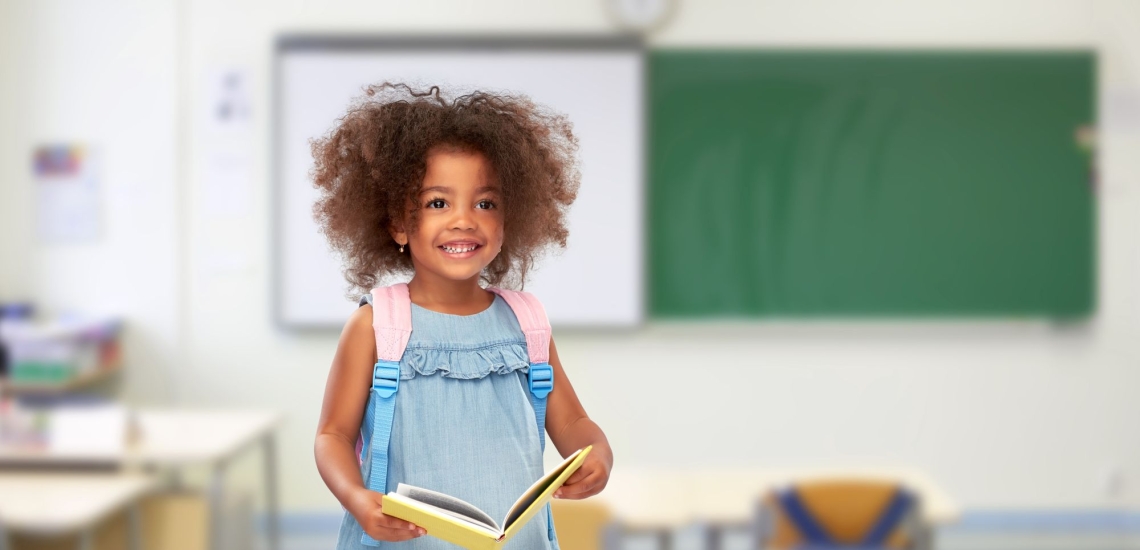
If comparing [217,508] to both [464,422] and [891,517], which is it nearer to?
[891,517]

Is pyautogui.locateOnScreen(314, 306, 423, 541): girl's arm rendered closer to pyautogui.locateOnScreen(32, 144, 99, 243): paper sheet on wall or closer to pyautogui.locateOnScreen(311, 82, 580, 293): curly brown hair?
pyautogui.locateOnScreen(311, 82, 580, 293): curly brown hair

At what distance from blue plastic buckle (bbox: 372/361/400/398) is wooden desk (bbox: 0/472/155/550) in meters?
1.64

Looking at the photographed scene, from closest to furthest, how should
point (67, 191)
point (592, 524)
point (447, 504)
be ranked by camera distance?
point (447, 504) → point (592, 524) → point (67, 191)

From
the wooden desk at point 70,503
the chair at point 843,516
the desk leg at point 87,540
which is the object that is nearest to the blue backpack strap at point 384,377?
the chair at point 843,516

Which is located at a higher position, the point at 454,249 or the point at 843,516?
the point at 454,249

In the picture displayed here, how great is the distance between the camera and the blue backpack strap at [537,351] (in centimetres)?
69

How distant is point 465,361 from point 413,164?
0.47ft

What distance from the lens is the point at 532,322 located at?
70 cm

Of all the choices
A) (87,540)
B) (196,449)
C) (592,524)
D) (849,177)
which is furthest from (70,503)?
(849,177)

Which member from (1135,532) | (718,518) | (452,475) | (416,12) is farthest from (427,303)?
(1135,532)

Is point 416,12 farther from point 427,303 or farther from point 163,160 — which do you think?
point 427,303

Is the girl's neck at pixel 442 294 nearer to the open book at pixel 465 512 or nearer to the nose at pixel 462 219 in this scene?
the nose at pixel 462 219

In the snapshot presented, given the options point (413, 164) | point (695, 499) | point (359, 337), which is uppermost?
point (413, 164)

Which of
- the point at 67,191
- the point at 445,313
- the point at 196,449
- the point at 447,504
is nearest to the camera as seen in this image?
the point at 447,504
